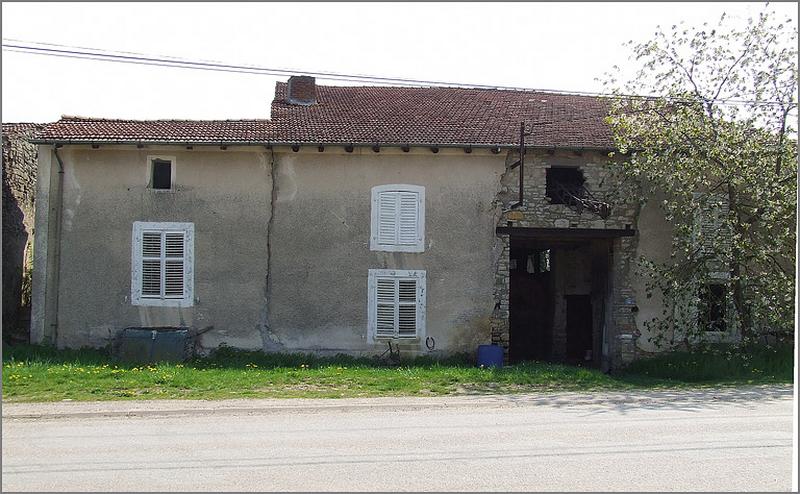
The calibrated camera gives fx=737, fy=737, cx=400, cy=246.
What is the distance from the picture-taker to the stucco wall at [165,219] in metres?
16.8

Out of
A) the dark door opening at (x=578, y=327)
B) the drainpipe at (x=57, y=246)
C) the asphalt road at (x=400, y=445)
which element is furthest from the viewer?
the dark door opening at (x=578, y=327)

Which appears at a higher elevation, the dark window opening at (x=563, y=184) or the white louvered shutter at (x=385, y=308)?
the dark window opening at (x=563, y=184)

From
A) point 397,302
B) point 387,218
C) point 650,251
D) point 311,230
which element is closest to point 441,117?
point 387,218

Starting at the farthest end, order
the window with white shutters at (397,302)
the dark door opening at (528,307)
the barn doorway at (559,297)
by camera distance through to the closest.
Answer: the dark door opening at (528,307) → the barn doorway at (559,297) → the window with white shutters at (397,302)

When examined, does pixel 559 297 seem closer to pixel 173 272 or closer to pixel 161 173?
pixel 173 272

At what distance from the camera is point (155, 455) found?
748cm

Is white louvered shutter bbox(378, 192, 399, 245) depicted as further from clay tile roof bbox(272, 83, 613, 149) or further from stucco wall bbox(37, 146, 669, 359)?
clay tile roof bbox(272, 83, 613, 149)

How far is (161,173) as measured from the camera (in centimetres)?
1733

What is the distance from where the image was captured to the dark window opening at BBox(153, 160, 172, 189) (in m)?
17.2

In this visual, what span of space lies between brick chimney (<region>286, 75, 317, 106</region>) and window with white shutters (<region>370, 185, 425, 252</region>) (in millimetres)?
4659

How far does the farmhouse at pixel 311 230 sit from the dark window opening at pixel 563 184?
17 cm

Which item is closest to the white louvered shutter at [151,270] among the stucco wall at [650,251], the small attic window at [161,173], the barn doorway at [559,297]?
the small attic window at [161,173]

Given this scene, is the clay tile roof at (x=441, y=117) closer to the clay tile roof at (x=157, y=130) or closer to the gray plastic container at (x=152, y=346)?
the clay tile roof at (x=157, y=130)

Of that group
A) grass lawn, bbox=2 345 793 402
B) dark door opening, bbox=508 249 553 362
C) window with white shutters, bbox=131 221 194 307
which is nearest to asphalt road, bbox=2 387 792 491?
grass lawn, bbox=2 345 793 402
